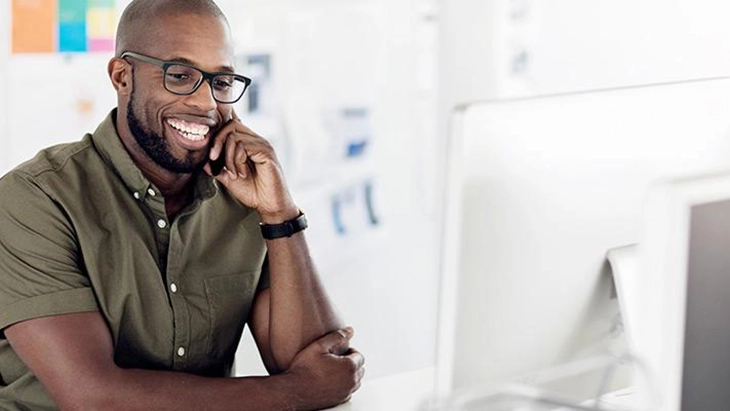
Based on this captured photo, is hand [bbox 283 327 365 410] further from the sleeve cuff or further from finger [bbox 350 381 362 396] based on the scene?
the sleeve cuff

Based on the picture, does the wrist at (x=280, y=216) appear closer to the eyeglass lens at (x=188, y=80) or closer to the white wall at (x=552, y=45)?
the eyeglass lens at (x=188, y=80)

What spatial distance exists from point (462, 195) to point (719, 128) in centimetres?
49

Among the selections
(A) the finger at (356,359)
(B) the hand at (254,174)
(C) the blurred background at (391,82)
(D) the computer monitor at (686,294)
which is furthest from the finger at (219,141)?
(D) the computer monitor at (686,294)

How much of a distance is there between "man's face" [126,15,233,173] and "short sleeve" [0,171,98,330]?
0.26 meters

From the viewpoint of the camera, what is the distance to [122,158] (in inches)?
86.9

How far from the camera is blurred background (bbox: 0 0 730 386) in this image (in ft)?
12.0

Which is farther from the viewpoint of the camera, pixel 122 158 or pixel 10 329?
pixel 122 158

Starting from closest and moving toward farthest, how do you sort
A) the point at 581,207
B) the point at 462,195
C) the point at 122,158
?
the point at 462,195 < the point at 581,207 < the point at 122,158

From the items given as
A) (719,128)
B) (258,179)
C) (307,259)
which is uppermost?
(719,128)

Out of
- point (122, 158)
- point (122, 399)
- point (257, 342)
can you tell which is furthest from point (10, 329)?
point (257, 342)

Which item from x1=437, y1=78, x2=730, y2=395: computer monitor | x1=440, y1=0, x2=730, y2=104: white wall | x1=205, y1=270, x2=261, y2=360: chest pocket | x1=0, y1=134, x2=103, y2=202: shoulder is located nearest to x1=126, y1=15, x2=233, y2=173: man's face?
x1=0, y1=134, x2=103, y2=202: shoulder

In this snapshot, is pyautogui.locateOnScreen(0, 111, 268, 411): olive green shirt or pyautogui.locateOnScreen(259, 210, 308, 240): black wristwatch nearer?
pyautogui.locateOnScreen(0, 111, 268, 411): olive green shirt

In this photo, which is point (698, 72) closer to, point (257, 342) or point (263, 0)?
point (263, 0)

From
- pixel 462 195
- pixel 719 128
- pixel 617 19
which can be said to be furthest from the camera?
pixel 617 19
